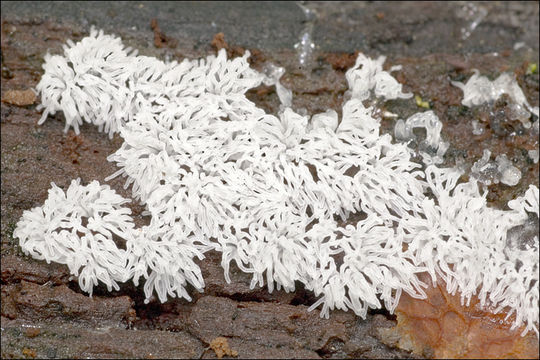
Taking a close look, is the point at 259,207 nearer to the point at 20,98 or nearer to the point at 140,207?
the point at 140,207

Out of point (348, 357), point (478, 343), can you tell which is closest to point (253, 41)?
point (348, 357)

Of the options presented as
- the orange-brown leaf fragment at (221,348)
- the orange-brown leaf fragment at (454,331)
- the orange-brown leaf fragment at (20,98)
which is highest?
the orange-brown leaf fragment at (20,98)

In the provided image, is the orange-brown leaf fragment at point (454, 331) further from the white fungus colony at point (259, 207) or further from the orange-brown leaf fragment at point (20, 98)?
the orange-brown leaf fragment at point (20, 98)

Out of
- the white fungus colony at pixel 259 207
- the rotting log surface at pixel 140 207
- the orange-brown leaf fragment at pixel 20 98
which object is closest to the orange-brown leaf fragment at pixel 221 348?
the rotting log surface at pixel 140 207

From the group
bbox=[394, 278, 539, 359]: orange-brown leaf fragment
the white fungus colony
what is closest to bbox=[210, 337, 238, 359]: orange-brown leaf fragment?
the white fungus colony

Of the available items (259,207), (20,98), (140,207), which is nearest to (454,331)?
(259,207)

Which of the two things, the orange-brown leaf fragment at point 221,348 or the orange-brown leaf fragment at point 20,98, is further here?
the orange-brown leaf fragment at point 20,98
